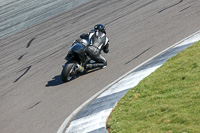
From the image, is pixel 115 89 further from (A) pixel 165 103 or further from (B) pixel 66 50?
(B) pixel 66 50

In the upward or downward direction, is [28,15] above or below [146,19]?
above

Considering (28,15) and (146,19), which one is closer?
(146,19)

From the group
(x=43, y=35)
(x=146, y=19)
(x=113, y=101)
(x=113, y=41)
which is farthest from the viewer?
(x=43, y=35)

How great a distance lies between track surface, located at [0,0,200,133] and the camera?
31.5 feet

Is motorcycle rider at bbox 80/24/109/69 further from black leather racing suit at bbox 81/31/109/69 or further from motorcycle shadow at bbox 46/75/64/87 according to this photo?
motorcycle shadow at bbox 46/75/64/87

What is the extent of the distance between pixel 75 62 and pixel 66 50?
4.24 meters

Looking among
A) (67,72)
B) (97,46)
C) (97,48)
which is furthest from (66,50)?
(67,72)

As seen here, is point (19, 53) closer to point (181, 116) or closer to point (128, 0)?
point (128, 0)

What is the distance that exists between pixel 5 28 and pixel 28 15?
224cm

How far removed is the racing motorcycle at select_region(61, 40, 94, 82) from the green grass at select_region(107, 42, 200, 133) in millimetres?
2895

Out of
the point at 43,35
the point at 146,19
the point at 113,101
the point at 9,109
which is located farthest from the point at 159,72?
the point at 43,35

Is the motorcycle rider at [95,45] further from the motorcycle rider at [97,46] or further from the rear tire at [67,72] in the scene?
the rear tire at [67,72]

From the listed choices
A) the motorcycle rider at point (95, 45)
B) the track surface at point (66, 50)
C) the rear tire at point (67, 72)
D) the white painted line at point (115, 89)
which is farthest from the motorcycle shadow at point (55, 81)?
the white painted line at point (115, 89)

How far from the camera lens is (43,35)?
19547 mm
